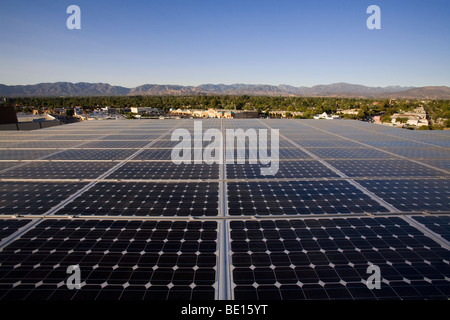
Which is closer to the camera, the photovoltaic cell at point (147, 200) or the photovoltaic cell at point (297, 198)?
the photovoltaic cell at point (147, 200)

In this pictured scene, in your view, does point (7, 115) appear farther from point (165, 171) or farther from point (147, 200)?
point (147, 200)

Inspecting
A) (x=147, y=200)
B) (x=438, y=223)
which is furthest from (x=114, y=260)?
(x=438, y=223)

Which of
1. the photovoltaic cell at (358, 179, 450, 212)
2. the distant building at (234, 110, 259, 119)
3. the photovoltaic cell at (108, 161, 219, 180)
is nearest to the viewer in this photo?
the photovoltaic cell at (358, 179, 450, 212)

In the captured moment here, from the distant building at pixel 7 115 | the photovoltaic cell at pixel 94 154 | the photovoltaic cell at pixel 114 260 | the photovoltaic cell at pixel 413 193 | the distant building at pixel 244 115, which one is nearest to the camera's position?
the photovoltaic cell at pixel 114 260

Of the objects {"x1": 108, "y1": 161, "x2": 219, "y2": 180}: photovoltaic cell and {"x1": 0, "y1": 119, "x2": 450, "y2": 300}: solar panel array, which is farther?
{"x1": 108, "y1": 161, "x2": 219, "y2": 180}: photovoltaic cell

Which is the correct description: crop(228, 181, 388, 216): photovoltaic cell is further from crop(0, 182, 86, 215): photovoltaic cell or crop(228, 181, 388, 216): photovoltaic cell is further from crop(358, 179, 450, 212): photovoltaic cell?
crop(0, 182, 86, 215): photovoltaic cell

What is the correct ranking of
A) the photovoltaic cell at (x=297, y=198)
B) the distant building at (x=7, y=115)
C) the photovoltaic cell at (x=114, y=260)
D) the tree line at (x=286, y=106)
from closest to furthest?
the photovoltaic cell at (x=114, y=260) → the photovoltaic cell at (x=297, y=198) → the distant building at (x=7, y=115) → the tree line at (x=286, y=106)

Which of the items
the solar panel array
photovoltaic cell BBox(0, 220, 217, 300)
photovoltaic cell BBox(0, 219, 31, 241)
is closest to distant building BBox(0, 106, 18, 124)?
the solar panel array

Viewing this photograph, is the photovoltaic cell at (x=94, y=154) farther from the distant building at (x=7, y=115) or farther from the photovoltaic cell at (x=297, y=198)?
the distant building at (x=7, y=115)

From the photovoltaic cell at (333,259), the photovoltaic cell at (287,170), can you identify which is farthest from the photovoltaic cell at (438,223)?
the photovoltaic cell at (287,170)
